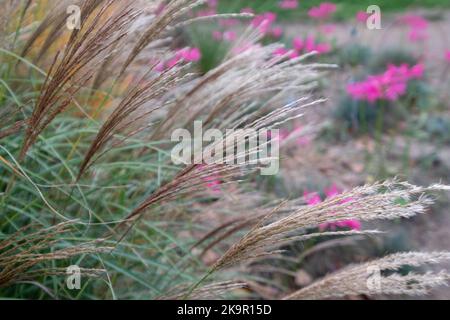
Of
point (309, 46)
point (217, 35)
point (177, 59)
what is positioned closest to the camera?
Answer: point (177, 59)

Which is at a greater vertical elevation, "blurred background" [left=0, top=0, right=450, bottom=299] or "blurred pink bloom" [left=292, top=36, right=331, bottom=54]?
"blurred pink bloom" [left=292, top=36, right=331, bottom=54]

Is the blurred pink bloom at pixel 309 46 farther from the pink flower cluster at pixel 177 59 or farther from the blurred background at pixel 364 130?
the pink flower cluster at pixel 177 59

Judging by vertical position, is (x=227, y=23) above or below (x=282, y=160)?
above

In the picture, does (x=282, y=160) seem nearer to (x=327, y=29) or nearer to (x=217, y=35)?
(x=217, y=35)

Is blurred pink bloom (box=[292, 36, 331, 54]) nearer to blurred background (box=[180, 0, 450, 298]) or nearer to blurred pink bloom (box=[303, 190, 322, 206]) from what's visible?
blurred background (box=[180, 0, 450, 298])

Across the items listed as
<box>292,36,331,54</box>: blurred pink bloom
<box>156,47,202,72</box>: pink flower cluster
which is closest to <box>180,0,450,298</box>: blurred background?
<box>292,36,331,54</box>: blurred pink bloom

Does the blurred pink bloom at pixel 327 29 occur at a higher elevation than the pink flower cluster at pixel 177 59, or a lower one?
higher

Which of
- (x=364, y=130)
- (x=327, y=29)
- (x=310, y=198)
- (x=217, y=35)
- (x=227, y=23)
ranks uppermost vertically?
(x=227, y=23)

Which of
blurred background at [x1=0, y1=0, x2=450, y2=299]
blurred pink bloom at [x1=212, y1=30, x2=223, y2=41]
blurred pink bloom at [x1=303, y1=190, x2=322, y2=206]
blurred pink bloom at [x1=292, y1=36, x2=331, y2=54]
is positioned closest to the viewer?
blurred background at [x1=0, y1=0, x2=450, y2=299]

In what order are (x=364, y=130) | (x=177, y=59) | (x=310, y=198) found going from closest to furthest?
1. (x=310, y=198)
2. (x=177, y=59)
3. (x=364, y=130)

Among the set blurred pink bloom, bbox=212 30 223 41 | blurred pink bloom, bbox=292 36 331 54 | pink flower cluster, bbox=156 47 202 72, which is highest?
blurred pink bloom, bbox=212 30 223 41

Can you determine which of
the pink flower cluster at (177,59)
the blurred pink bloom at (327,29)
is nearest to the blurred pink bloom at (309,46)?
the blurred pink bloom at (327,29)

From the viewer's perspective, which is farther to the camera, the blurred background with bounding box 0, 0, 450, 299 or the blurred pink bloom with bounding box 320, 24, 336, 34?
the blurred pink bloom with bounding box 320, 24, 336, 34

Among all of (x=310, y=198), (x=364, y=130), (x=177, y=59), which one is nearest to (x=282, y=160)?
(x=310, y=198)
